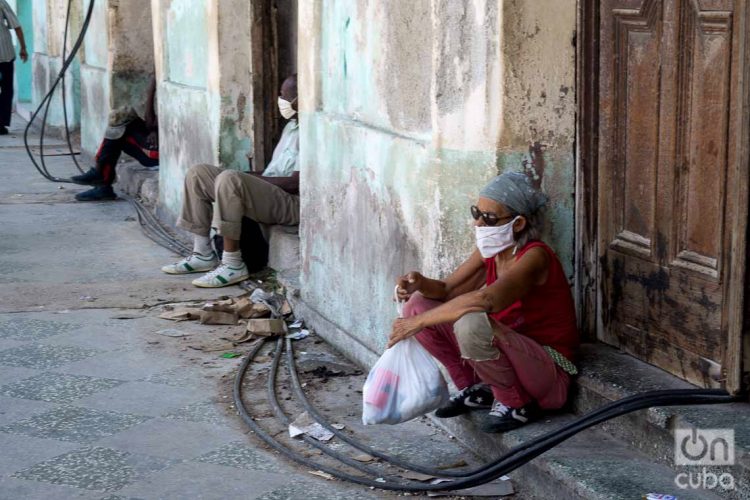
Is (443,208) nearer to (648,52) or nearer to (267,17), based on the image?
(648,52)

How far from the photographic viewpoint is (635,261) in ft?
13.3

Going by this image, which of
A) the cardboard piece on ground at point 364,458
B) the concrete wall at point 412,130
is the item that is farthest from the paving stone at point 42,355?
the cardboard piece on ground at point 364,458

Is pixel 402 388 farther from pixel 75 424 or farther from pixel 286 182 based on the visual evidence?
A: pixel 286 182

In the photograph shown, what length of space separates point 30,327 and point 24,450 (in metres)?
1.89

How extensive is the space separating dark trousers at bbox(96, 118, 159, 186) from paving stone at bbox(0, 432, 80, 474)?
5.78 m

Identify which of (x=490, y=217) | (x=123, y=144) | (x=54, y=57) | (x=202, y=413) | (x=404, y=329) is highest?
(x=54, y=57)

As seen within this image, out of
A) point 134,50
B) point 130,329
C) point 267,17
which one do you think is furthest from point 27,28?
point 130,329

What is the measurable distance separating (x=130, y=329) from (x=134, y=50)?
5491 millimetres

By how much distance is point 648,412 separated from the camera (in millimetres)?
3602

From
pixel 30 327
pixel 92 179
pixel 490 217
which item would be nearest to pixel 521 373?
pixel 490 217

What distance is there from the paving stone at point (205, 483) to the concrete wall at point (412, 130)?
3.48 feet

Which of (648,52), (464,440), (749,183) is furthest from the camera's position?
(464,440)

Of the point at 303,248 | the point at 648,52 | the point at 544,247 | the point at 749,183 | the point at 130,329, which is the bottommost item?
the point at 130,329

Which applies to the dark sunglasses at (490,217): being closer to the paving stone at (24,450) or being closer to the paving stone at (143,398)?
the paving stone at (143,398)
